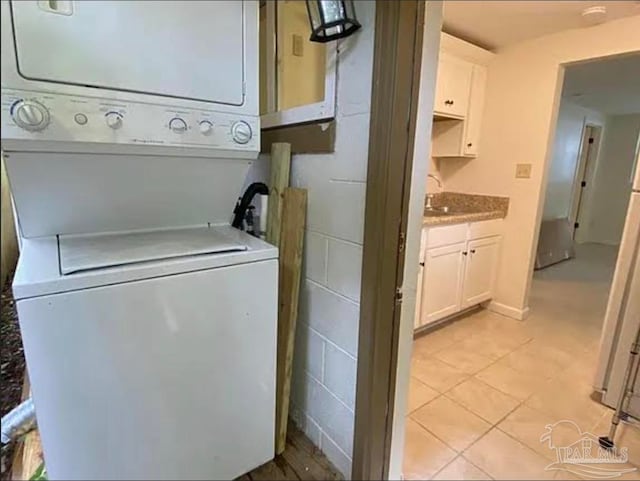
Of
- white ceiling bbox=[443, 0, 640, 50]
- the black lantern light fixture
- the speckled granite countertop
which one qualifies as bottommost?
the speckled granite countertop

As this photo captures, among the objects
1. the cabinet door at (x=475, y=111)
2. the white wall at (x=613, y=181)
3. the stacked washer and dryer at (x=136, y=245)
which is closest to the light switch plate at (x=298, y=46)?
the stacked washer and dryer at (x=136, y=245)

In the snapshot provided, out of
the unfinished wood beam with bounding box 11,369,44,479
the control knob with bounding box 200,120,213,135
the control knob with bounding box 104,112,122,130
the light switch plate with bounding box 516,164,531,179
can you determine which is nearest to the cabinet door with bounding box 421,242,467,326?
the light switch plate with bounding box 516,164,531,179

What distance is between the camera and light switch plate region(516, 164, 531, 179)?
2.82m

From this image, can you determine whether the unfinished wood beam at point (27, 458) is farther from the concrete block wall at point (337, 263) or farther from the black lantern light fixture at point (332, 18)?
the black lantern light fixture at point (332, 18)

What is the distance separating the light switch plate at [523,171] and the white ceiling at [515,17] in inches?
35.7

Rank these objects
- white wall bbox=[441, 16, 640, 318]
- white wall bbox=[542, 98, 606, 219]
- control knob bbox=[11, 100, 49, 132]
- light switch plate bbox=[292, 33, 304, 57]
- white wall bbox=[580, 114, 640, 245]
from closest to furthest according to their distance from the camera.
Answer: control knob bbox=[11, 100, 49, 132] → light switch plate bbox=[292, 33, 304, 57] → white wall bbox=[441, 16, 640, 318] → white wall bbox=[542, 98, 606, 219] → white wall bbox=[580, 114, 640, 245]

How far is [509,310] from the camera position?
3.02m

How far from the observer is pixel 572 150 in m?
5.39

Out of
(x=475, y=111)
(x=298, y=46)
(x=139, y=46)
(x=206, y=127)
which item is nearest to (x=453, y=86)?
(x=475, y=111)

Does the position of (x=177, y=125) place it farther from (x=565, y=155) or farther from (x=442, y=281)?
(x=565, y=155)

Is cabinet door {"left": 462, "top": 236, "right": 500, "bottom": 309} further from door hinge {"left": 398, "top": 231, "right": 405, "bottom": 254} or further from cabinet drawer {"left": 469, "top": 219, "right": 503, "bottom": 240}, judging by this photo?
door hinge {"left": 398, "top": 231, "right": 405, "bottom": 254}

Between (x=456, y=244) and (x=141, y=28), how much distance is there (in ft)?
7.41

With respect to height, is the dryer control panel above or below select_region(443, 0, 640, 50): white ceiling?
below

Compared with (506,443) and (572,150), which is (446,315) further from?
A: (572,150)
